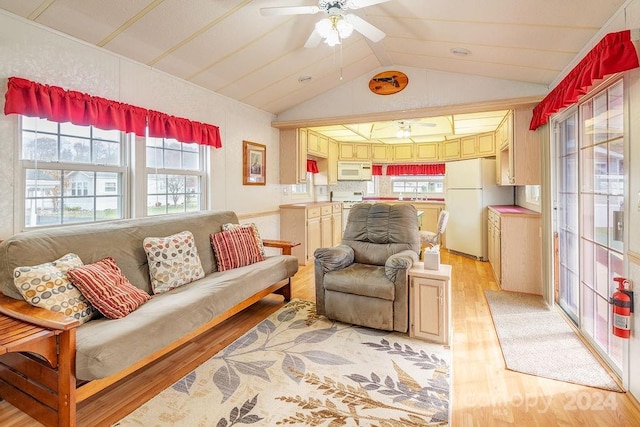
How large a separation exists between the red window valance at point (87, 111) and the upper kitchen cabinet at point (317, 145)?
97.5 inches

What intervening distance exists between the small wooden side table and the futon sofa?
135 cm

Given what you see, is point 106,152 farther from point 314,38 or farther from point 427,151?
point 427,151

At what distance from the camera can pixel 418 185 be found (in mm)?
7375

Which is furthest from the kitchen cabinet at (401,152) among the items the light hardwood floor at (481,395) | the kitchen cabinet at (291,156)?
the light hardwood floor at (481,395)

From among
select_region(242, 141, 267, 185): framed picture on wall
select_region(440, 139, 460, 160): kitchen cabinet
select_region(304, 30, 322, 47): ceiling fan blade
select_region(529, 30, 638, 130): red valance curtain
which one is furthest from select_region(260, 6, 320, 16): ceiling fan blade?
select_region(440, 139, 460, 160): kitchen cabinet

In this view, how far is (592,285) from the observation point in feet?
8.49

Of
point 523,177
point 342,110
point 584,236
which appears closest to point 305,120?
point 342,110

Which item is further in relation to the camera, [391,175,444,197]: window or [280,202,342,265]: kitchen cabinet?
[391,175,444,197]: window

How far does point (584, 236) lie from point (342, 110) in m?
3.13

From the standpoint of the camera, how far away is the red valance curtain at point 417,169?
702 centimetres

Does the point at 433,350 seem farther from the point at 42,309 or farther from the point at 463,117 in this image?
the point at 463,117

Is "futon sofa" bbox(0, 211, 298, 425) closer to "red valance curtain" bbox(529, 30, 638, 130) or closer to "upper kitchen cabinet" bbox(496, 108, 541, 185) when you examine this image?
"red valance curtain" bbox(529, 30, 638, 130)

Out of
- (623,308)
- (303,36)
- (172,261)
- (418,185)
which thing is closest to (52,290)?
(172,261)

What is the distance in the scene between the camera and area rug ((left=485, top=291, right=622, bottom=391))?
212cm
